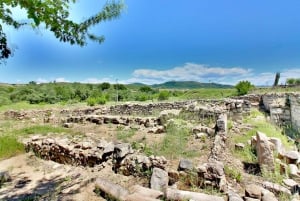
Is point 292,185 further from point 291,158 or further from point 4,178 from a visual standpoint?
point 4,178

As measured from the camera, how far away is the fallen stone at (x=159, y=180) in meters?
4.34

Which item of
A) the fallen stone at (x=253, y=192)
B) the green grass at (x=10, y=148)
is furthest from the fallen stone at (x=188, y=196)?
the green grass at (x=10, y=148)

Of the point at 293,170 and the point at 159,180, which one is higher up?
the point at 159,180

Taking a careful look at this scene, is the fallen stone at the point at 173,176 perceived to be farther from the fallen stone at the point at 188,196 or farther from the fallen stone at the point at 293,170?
the fallen stone at the point at 293,170

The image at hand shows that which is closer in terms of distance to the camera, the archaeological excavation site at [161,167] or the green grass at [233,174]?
the archaeological excavation site at [161,167]

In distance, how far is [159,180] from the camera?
14.7ft

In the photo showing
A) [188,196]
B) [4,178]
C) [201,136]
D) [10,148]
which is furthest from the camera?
[10,148]

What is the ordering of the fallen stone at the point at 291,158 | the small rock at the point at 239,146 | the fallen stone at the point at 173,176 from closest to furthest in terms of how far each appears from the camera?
the fallen stone at the point at 173,176, the fallen stone at the point at 291,158, the small rock at the point at 239,146

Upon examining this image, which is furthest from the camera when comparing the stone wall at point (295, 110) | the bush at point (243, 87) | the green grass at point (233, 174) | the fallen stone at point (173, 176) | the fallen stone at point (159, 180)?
the bush at point (243, 87)

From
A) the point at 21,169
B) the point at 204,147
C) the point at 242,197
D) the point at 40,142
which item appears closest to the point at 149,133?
the point at 204,147

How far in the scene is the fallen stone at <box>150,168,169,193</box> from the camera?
14.2 ft

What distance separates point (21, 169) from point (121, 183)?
3162 millimetres

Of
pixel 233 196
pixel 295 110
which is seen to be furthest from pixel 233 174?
pixel 295 110

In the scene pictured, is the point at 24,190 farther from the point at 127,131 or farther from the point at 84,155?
the point at 127,131
